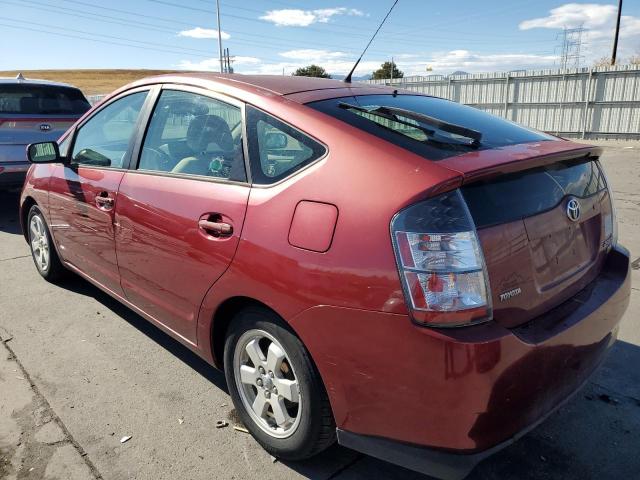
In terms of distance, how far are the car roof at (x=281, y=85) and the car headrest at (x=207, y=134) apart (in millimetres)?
190

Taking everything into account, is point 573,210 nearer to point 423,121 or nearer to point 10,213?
point 423,121

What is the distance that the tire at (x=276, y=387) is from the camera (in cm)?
215

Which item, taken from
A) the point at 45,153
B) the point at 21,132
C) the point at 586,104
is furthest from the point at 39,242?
the point at 586,104

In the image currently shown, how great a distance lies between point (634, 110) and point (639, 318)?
17.0m

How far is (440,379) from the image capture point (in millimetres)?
1754

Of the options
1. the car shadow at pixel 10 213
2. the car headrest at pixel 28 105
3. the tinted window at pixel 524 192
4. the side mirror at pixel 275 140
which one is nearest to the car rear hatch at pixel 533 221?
the tinted window at pixel 524 192

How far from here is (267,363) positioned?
2346 millimetres

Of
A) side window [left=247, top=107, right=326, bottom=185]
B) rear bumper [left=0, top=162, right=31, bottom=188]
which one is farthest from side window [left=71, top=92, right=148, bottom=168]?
rear bumper [left=0, top=162, right=31, bottom=188]

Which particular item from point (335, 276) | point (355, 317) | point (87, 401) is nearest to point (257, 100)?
point (335, 276)

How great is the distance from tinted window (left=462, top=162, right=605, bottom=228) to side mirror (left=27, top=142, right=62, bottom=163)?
3.25 metres

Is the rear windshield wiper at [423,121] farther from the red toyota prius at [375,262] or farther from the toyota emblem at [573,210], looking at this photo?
the toyota emblem at [573,210]

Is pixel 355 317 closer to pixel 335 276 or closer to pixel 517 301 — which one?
pixel 335 276

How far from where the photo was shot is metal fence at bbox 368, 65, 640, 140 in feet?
59.1

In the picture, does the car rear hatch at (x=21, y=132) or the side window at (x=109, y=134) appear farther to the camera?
the car rear hatch at (x=21, y=132)
